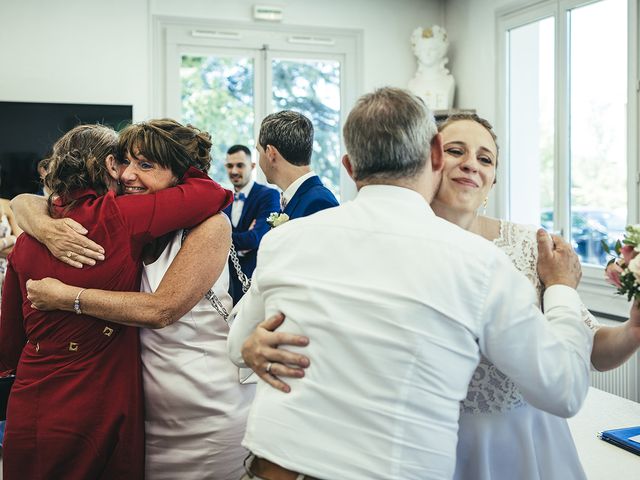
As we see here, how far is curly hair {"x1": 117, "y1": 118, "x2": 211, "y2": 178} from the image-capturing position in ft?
6.12

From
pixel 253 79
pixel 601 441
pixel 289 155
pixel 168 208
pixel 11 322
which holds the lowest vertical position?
pixel 601 441

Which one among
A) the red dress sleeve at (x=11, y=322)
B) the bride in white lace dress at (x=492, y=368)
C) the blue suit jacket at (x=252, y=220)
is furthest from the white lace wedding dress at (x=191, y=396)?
the blue suit jacket at (x=252, y=220)

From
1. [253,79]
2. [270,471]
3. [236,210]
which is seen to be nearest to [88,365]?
[270,471]

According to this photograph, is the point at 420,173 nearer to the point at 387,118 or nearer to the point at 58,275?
the point at 387,118

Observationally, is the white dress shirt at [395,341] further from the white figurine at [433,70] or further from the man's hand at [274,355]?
the white figurine at [433,70]

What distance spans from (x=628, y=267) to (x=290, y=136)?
2.08 m

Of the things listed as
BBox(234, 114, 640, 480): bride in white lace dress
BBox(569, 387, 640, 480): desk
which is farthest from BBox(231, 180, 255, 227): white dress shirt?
BBox(234, 114, 640, 480): bride in white lace dress

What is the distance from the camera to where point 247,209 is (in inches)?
192

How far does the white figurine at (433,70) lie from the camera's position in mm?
6297

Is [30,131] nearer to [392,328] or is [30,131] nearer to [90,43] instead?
[90,43]

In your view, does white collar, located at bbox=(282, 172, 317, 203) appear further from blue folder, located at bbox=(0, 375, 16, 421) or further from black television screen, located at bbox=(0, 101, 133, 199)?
black television screen, located at bbox=(0, 101, 133, 199)

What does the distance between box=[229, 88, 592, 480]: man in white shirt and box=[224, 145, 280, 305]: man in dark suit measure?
254 cm

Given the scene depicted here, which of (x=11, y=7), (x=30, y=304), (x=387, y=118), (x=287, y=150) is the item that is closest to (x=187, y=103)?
(x=11, y=7)

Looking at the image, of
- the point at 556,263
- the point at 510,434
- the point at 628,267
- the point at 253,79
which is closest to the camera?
the point at 628,267
